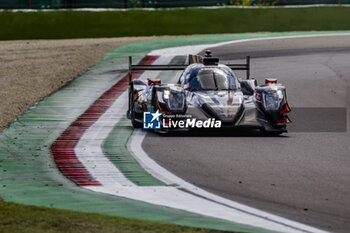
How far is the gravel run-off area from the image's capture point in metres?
21.3

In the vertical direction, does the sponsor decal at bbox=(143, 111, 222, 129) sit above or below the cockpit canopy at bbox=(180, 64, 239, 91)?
below

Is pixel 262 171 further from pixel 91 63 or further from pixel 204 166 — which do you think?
pixel 91 63

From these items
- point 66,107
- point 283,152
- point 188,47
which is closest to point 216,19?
point 188,47

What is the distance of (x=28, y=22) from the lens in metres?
34.1

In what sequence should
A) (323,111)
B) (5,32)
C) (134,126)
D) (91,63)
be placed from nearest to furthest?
(134,126)
(323,111)
(91,63)
(5,32)

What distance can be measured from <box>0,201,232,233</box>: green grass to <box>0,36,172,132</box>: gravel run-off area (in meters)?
7.79

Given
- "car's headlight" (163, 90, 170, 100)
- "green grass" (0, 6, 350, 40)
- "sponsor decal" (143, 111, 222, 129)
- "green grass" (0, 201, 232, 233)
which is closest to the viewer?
"green grass" (0, 201, 232, 233)

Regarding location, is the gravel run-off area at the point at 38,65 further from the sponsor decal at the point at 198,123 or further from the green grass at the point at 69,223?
the green grass at the point at 69,223

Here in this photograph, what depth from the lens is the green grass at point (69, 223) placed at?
333 inches

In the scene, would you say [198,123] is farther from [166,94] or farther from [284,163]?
[284,163]

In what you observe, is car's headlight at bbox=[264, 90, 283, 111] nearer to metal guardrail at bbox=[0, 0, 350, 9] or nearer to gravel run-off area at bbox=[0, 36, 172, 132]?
gravel run-off area at bbox=[0, 36, 172, 132]

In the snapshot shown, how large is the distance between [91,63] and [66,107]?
8960mm

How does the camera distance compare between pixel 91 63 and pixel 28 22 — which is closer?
pixel 91 63

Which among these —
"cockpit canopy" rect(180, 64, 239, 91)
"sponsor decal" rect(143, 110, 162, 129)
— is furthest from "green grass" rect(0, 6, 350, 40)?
"sponsor decal" rect(143, 110, 162, 129)
